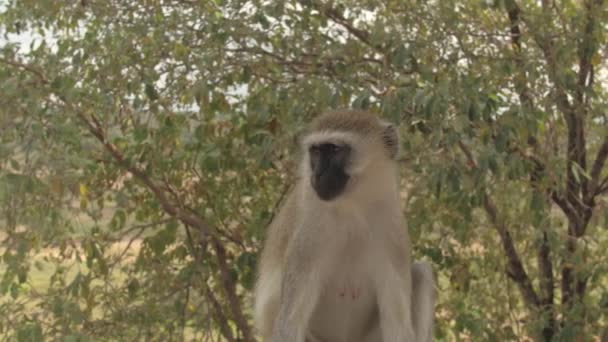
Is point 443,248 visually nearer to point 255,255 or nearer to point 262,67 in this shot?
point 255,255

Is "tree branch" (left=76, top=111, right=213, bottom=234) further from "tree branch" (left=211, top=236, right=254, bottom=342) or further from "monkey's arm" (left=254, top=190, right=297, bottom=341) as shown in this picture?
"monkey's arm" (left=254, top=190, right=297, bottom=341)

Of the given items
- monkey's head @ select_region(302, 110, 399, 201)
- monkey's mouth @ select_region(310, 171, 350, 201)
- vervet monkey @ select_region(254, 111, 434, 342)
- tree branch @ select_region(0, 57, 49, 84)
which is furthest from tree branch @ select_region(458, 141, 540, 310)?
tree branch @ select_region(0, 57, 49, 84)

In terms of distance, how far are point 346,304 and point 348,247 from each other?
0.27 metres

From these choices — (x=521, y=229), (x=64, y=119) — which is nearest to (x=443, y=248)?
(x=521, y=229)

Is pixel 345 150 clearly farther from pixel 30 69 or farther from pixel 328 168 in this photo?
pixel 30 69

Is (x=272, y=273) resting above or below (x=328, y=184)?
below

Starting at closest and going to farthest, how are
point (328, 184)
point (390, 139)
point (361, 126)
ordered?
1. point (328, 184)
2. point (361, 126)
3. point (390, 139)

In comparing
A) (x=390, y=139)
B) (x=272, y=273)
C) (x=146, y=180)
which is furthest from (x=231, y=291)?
(x=390, y=139)

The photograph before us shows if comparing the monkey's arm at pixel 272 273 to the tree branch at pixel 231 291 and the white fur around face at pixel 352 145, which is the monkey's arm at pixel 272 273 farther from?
the tree branch at pixel 231 291

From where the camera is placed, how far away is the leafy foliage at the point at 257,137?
11.9 feet

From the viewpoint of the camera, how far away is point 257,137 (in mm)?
4066

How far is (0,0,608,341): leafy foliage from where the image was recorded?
3.61 meters

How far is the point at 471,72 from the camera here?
4.18 metres

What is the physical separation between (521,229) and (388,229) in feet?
5.97
